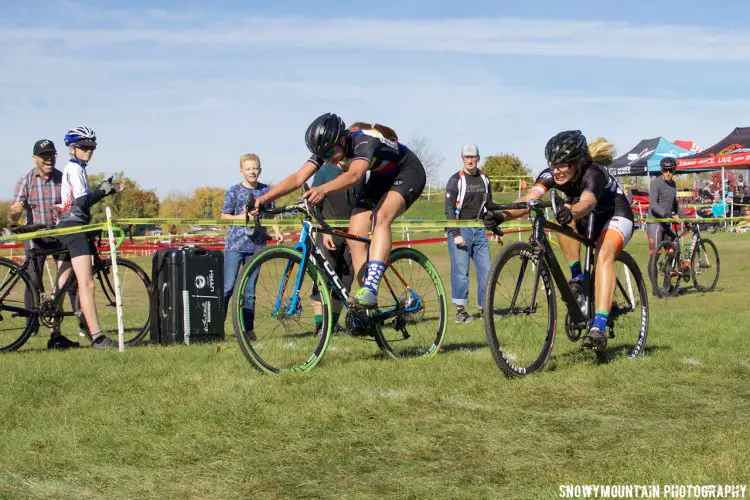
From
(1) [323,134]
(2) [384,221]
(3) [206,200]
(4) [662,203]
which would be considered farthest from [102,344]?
(3) [206,200]

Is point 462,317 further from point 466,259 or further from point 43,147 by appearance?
point 43,147

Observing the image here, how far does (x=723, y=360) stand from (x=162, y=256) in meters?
5.33

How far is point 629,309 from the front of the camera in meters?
7.43

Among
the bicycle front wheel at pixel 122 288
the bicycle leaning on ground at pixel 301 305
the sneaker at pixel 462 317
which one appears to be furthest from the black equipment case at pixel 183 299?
the sneaker at pixel 462 317

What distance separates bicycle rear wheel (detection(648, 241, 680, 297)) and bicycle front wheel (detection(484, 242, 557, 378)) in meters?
8.86

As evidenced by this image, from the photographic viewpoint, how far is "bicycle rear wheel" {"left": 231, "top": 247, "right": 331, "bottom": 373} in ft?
21.0

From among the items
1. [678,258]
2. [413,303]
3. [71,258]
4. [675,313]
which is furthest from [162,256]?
[678,258]

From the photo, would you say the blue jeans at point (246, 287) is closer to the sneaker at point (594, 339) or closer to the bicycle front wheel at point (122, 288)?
the bicycle front wheel at point (122, 288)

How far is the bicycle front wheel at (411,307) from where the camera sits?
7297 mm

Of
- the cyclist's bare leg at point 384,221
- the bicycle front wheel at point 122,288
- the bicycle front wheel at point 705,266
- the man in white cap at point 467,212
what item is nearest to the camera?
the cyclist's bare leg at point 384,221

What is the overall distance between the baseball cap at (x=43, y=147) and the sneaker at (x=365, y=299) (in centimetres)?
495

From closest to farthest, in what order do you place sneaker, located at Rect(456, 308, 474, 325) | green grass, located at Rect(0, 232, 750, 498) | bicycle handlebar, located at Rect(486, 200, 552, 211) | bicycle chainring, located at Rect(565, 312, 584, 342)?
green grass, located at Rect(0, 232, 750, 498) → bicycle handlebar, located at Rect(486, 200, 552, 211) → bicycle chainring, located at Rect(565, 312, 584, 342) → sneaker, located at Rect(456, 308, 474, 325)

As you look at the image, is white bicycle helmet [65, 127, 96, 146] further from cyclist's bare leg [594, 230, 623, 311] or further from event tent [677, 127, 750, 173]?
event tent [677, 127, 750, 173]

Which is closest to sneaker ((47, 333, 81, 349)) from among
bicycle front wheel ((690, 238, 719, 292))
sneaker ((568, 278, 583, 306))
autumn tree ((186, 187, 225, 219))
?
sneaker ((568, 278, 583, 306))
